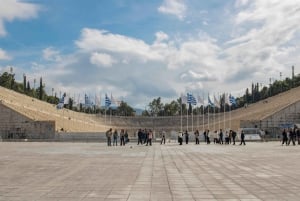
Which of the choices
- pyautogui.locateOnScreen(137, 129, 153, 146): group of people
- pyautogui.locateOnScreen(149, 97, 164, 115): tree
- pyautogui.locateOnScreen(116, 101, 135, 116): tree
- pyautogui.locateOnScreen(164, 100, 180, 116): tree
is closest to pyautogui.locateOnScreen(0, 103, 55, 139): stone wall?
pyautogui.locateOnScreen(137, 129, 153, 146): group of people

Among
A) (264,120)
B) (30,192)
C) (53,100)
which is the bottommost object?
(30,192)

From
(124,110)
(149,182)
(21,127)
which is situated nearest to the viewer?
(149,182)

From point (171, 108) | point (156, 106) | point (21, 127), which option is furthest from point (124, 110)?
point (21, 127)

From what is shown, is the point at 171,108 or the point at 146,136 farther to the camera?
the point at 171,108

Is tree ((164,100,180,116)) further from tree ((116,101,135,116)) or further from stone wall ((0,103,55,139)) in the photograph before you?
stone wall ((0,103,55,139))

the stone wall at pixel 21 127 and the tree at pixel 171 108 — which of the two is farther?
the tree at pixel 171 108

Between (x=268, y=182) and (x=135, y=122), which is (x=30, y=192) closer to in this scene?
(x=268, y=182)

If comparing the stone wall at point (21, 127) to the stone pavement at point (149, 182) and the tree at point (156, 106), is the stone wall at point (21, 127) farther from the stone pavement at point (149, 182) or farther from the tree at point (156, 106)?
the tree at point (156, 106)

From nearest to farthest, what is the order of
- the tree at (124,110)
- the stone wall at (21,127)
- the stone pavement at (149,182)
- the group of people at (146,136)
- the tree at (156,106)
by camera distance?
the stone pavement at (149,182)
the group of people at (146,136)
the stone wall at (21,127)
the tree at (124,110)
the tree at (156,106)

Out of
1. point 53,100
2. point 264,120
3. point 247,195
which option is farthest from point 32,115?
point 247,195

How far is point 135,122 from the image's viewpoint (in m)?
130

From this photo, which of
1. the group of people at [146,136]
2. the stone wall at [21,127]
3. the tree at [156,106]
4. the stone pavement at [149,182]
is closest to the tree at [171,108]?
the tree at [156,106]

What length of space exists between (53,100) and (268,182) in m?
137

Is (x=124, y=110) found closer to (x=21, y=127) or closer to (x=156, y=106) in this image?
(x=156, y=106)
